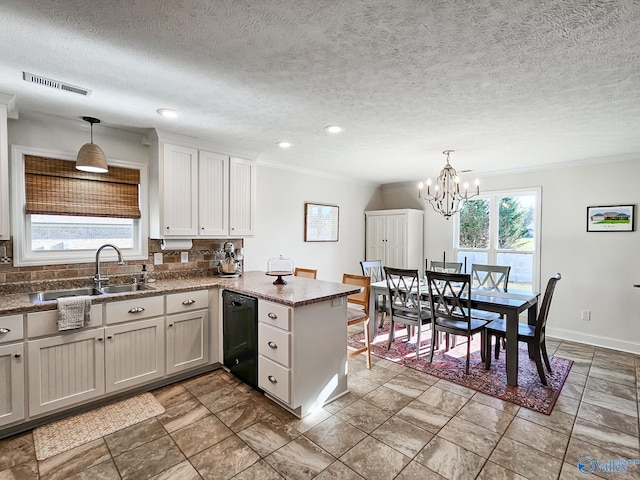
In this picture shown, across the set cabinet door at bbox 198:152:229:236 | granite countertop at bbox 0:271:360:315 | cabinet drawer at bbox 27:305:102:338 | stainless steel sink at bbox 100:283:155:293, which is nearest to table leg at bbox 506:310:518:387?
granite countertop at bbox 0:271:360:315

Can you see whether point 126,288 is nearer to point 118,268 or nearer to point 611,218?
point 118,268

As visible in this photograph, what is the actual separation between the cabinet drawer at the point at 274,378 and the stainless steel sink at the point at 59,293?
63.8 inches

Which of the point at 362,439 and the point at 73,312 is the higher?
the point at 73,312

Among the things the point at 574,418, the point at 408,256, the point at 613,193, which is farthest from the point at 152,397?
the point at 613,193

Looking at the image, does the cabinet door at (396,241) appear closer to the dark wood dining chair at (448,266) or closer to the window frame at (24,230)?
the dark wood dining chair at (448,266)

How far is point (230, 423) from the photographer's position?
2.35m

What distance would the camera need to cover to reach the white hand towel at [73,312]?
2.30m

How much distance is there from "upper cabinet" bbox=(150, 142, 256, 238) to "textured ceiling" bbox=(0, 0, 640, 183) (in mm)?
320

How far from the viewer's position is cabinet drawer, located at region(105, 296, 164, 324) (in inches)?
101

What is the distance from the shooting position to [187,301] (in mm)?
2986

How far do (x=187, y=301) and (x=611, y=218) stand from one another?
495 cm

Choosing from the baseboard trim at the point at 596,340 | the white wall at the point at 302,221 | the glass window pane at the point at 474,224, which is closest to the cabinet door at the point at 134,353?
the white wall at the point at 302,221

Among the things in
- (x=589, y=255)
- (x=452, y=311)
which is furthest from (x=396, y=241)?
(x=589, y=255)

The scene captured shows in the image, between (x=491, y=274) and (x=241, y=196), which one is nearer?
(x=241, y=196)
